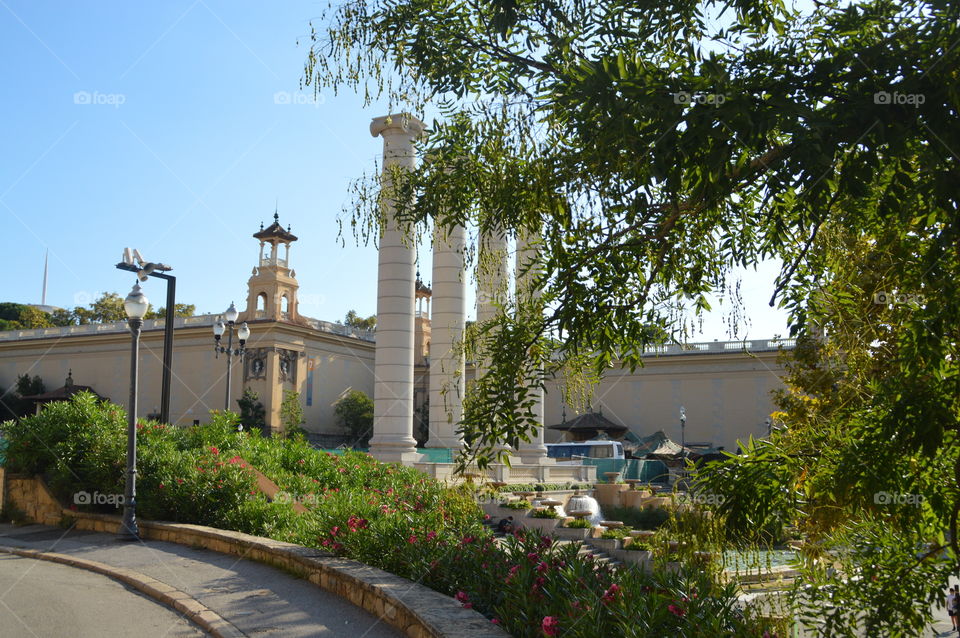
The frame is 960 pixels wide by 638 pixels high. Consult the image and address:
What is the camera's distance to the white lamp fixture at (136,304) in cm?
1412

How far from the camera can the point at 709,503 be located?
590 centimetres

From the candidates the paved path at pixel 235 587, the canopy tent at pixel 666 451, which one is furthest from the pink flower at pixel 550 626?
the canopy tent at pixel 666 451

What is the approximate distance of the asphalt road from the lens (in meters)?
8.36

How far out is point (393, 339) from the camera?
96.0 ft

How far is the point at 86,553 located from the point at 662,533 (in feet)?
30.3

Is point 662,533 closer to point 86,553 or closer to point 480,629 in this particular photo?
point 480,629

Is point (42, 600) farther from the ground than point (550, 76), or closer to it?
closer to it

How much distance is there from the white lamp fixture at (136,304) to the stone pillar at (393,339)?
1447 cm

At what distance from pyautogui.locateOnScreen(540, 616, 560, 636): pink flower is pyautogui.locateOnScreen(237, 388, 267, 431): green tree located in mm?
52566

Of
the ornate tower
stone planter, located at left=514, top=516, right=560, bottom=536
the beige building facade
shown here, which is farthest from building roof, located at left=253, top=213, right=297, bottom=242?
stone planter, located at left=514, top=516, right=560, bottom=536

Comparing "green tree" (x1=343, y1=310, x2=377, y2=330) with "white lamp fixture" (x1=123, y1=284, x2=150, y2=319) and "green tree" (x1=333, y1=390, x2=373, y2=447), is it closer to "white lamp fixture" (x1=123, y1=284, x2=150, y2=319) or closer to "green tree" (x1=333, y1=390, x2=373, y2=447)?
"green tree" (x1=333, y1=390, x2=373, y2=447)

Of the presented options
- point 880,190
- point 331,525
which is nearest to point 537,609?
point 880,190

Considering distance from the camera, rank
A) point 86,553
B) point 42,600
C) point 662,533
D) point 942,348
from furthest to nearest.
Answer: point 86,553 → point 42,600 → point 662,533 → point 942,348

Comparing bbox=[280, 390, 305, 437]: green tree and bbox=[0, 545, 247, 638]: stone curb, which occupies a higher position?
bbox=[280, 390, 305, 437]: green tree
